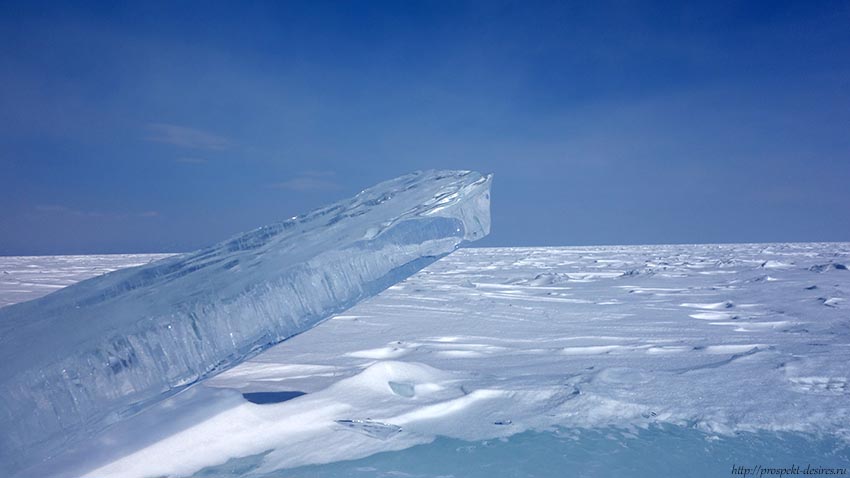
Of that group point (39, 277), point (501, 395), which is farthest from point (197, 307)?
point (39, 277)

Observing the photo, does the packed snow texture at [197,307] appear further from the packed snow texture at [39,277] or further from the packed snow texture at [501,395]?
the packed snow texture at [39,277]

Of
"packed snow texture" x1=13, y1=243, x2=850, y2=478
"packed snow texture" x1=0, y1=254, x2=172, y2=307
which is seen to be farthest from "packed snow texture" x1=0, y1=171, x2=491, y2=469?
"packed snow texture" x1=0, y1=254, x2=172, y2=307

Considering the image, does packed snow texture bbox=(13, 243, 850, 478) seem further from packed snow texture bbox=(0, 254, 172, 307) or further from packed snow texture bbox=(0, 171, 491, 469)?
packed snow texture bbox=(0, 254, 172, 307)

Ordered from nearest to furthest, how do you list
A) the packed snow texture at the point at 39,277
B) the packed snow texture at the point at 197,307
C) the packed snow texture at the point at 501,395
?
the packed snow texture at the point at 197,307
the packed snow texture at the point at 501,395
the packed snow texture at the point at 39,277

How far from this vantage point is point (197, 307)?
1.63m

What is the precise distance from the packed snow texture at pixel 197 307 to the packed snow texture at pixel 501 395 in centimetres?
22

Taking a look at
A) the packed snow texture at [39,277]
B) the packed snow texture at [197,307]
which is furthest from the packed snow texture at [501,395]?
the packed snow texture at [39,277]

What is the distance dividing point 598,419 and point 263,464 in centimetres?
120

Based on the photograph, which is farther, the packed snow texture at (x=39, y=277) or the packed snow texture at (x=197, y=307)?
the packed snow texture at (x=39, y=277)

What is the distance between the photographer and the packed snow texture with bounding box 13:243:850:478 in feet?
5.33

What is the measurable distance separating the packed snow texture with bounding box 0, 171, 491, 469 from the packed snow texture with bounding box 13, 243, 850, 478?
22 centimetres

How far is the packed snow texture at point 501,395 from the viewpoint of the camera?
1624 millimetres

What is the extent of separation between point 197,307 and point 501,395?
1.26 metres

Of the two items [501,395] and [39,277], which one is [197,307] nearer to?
[501,395]
